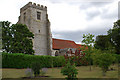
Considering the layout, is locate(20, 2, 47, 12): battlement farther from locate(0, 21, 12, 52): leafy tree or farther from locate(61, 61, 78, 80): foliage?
locate(61, 61, 78, 80): foliage

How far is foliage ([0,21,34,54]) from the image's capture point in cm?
2911

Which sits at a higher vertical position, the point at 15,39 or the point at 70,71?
the point at 15,39

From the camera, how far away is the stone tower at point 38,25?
144ft

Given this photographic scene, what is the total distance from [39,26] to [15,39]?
53.6 feet

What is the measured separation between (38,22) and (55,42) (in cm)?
984

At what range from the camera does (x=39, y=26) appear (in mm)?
45500

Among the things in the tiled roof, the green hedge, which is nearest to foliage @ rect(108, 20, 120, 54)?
the tiled roof

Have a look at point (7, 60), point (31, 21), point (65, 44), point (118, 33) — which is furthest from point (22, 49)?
point (118, 33)

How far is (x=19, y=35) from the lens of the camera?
1192 inches

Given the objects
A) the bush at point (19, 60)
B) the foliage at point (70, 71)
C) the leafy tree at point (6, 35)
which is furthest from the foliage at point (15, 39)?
the foliage at point (70, 71)

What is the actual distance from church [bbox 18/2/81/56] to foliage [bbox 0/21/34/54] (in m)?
11.5

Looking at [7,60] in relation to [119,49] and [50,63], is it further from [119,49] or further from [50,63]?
[119,49]

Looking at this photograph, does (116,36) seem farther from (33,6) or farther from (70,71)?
(70,71)

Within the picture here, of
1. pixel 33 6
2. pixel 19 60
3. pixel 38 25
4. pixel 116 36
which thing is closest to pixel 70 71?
pixel 19 60
